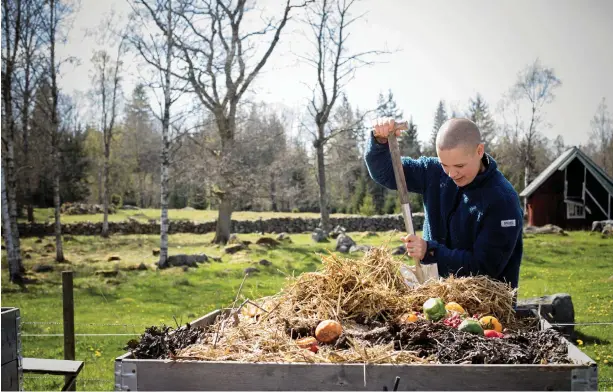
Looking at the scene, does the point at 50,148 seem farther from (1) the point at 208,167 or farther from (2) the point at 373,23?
(2) the point at 373,23

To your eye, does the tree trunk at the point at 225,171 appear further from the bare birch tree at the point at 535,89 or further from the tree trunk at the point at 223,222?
the bare birch tree at the point at 535,89

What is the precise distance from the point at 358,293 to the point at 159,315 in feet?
22.1

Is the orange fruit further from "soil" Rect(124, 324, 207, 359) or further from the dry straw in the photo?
"soil" Rect(124, 324, 207, 359)

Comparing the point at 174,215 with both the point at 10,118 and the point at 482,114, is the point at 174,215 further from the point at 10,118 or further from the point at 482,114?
the point at 482,114

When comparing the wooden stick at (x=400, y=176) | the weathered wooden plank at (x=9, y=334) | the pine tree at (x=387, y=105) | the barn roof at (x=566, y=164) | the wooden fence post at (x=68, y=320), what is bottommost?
the wooden fence post at (x=68, y=320)

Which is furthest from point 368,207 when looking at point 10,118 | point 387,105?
point 10,118

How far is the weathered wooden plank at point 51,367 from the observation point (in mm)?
3176

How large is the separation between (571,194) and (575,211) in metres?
0.41

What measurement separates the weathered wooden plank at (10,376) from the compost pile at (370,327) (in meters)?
1.09

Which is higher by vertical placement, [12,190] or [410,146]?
[410,146]

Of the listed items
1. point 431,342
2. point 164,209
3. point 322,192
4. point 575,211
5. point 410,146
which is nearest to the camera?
point 431,342

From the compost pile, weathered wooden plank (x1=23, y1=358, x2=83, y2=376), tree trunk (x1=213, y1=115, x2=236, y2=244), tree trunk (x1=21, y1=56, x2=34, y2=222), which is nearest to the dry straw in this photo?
the compost pile

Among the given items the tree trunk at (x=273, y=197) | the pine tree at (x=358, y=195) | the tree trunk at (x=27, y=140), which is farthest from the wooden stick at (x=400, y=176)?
the pine tree at (x=358, y=195)

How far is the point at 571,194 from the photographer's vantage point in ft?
34.0
